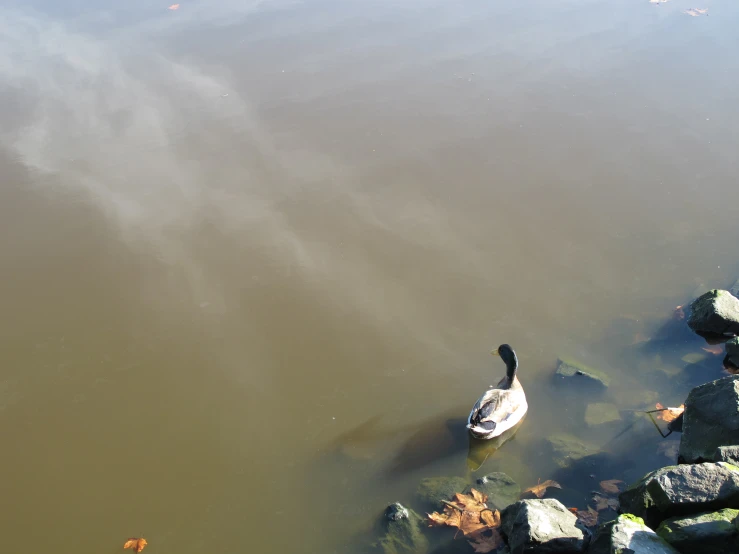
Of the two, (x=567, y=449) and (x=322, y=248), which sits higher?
(x=322, y=248)

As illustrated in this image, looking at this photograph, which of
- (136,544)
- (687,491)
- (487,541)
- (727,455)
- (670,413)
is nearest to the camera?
(687,491)

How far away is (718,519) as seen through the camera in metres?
3.62

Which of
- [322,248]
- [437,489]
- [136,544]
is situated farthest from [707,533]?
[322,248]

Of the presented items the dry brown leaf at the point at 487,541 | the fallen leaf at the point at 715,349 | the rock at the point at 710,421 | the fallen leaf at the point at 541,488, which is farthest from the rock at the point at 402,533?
the fallen leaf at the point at 715,349

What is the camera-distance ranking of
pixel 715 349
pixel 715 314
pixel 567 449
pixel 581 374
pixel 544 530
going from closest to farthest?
pixel 544 530
pixel 567 449
pixel 581 374
pixel 715 314
pixel 715 349

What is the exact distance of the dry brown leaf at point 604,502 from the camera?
15.6ft

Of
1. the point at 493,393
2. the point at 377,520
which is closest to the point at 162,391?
the point at 377,520

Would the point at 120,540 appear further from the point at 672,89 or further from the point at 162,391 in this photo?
the point at 672,89

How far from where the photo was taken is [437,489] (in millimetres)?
4965

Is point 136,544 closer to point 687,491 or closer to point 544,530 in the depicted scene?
point 544,530

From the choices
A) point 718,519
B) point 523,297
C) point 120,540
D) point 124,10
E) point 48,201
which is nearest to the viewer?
point 718,519

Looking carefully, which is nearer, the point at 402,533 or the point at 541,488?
the point at 402,533

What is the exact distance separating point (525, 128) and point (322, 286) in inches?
166

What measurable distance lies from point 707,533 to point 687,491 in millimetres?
371
